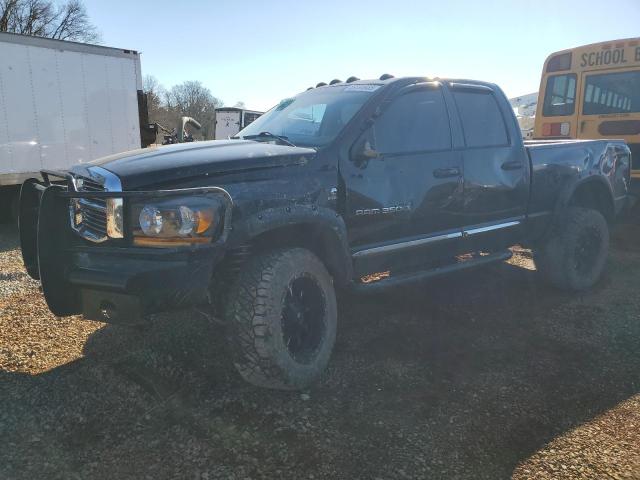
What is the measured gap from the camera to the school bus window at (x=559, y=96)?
837 cm

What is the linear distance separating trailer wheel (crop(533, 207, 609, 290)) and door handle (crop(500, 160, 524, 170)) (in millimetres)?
858

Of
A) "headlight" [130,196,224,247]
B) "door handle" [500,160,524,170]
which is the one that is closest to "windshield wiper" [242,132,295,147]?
"headlight" [130,196,224,247]

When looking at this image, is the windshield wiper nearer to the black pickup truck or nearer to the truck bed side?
the black pickup truck

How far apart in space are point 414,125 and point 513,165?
3.95 ft

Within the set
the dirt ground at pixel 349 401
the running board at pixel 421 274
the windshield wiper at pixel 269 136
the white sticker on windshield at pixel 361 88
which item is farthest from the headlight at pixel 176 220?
the white sticker on windshield at pixel 361 88

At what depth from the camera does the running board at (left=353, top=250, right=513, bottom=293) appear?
3392 millimetres

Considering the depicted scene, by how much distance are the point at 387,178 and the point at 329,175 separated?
499mm

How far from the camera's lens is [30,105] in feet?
27.2

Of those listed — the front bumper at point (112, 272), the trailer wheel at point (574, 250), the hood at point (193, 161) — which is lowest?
the trailer wheel at point (574, 250)

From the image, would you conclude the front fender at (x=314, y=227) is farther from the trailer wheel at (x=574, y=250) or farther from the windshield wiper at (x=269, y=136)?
the trailer wheel at (x=574, y=250)

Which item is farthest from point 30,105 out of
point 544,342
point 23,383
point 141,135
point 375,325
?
point 544,342

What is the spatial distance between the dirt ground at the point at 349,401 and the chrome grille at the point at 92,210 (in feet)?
3.11

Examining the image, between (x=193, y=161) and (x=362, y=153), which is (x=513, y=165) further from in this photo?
(x=193, y=161)

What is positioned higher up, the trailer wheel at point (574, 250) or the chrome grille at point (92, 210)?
the chrome grille at point (92, 210)
